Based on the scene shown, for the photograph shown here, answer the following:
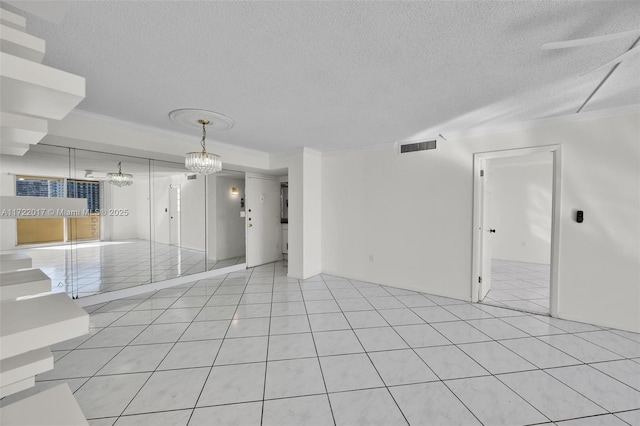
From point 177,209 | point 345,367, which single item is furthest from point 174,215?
point 345,367

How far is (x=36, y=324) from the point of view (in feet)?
1.65

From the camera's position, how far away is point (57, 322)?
1.67 feet

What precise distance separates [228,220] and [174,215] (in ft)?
4.28

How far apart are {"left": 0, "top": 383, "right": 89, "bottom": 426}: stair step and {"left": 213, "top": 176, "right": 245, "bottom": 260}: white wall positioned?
Answer: 207 inches

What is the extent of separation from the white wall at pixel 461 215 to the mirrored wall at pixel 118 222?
7.92 ft

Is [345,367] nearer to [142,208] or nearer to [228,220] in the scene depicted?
[142,208]

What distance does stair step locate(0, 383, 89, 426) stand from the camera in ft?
1.92

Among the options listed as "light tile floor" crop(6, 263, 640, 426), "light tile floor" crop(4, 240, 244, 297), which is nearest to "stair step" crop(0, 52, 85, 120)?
"light tile floor" crop(6, 263, 640, 426)

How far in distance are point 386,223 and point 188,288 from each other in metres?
3.55

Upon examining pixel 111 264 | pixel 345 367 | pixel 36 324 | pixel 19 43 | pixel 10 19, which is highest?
pixel 10 19

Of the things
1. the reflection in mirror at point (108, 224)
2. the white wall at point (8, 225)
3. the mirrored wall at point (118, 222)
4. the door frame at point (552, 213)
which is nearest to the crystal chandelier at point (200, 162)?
the mirrored wall at point (118, 222)

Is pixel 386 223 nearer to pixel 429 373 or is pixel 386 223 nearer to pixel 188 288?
pixel 429 373

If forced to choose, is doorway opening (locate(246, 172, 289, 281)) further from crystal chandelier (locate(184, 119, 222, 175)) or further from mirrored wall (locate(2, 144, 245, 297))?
crystal chandelier (locate(184, 119, 222, 175))

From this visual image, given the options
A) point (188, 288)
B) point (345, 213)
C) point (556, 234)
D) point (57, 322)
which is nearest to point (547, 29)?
point (556, 234)
